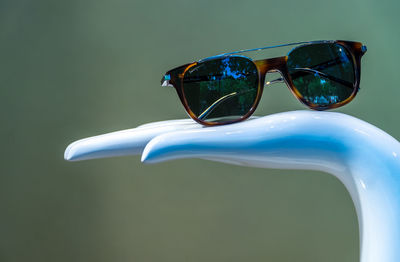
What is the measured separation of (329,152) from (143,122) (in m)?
0.86

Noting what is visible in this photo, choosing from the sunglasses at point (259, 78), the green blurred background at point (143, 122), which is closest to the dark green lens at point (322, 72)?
the sunglasses at point (259, 78)

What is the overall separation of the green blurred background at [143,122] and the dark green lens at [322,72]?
633 millimetres

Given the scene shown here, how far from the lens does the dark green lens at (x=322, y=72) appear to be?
0.30 metres

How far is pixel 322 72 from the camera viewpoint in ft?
1.04

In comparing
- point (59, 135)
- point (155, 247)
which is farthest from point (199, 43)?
point (155, 247)

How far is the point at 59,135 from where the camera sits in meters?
1.06

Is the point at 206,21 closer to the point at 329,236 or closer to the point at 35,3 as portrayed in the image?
the point at 35,3

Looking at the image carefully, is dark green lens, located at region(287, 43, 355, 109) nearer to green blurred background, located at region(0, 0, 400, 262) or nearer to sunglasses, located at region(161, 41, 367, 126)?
sunglasses, located at region(161, 41, 367, 126)

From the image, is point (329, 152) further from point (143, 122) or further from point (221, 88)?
point (143, 122)

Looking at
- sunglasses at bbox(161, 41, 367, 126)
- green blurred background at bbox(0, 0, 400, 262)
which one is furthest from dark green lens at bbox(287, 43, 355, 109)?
green blurred background at bbox(0, 0, 400, 262)

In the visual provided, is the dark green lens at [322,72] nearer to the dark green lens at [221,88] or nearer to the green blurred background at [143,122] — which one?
the dark green lens at [221,88]

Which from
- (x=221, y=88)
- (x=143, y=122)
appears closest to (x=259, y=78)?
(x=221, y=88)

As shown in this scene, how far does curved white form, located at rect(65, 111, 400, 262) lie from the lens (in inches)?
7.6

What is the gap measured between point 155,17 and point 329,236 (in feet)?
2.98
